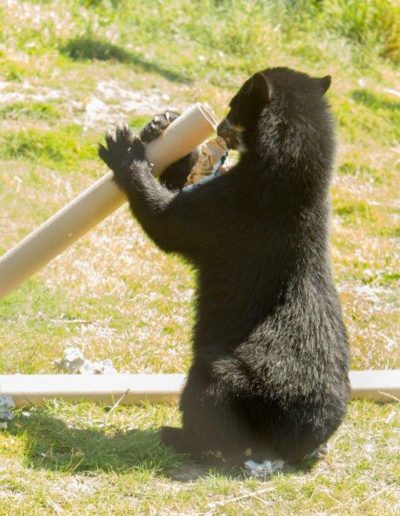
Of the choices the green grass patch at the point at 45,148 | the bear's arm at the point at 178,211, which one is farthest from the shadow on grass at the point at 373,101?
the bear's arm at the point at 178,211

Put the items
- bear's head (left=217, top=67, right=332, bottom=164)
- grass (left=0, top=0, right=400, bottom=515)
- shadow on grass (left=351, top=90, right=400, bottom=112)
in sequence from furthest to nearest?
shadow on grass (left=351, top=90, right=400, bottom=112) < bear's head (left=217, top=67, right=332, bottom=164) < grass (left=0, top=0, right=400, bottom=515)

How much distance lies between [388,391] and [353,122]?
606 centimetres

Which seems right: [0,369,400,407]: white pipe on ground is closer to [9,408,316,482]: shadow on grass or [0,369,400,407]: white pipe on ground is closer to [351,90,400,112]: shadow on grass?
[9,408,316,482]: shadow on grass

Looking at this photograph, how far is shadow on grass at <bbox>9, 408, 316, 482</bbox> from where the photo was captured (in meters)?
4.90

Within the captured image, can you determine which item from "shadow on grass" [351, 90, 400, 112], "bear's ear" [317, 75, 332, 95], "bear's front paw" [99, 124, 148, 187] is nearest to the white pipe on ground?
"bear's front paw" [99, 124, 148, 187]

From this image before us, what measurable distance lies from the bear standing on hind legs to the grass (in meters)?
0.26

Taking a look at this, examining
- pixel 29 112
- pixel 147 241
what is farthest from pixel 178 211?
pixel 29 112

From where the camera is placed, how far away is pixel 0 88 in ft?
32.8

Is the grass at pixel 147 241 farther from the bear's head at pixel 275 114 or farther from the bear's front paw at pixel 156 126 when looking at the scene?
the bear's head at pixel 275 114

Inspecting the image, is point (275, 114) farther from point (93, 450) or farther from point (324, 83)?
point (93, 450)

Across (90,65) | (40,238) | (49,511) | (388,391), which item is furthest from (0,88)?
(49,511)

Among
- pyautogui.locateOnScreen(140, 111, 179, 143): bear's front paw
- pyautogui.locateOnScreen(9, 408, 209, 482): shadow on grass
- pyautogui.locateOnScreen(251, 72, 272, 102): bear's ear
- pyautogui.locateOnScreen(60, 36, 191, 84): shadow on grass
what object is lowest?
pyautogui.locateOnScreen(60, 36, 191, 84): shadow on grass

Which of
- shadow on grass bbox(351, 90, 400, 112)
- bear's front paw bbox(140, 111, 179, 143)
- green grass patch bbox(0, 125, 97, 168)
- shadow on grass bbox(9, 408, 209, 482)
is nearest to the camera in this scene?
shadow on grass bbox(9, 408, 209, 482)

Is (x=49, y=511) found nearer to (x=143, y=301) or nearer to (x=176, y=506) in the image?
(x=176, y=506)
